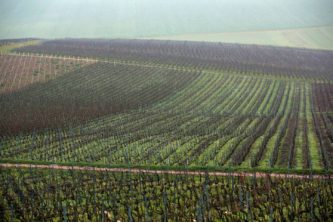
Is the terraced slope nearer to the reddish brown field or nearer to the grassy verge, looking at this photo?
the grassy verge

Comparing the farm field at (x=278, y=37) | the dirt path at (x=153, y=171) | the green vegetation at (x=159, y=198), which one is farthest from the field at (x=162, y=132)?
the farm field at (x=278, y=37)

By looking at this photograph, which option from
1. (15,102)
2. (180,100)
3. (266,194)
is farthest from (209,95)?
(266,194)

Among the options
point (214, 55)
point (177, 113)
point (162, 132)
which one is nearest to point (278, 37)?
point (214, 55)

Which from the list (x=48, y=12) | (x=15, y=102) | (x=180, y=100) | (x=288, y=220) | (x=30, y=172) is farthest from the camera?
(x=48, y=12)

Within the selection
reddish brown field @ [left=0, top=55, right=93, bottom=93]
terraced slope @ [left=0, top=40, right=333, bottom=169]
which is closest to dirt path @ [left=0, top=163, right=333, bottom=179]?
terraced slope @ [left=0, top=40, right=333, bottom=169]

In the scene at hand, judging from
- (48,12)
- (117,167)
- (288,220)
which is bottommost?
(48,12)

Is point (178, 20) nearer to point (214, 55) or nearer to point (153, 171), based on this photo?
point (214, 55)

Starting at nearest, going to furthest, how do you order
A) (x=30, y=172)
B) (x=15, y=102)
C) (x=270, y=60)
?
(x=30, y=172) → (x=15, y=102) → (x=270, y=60)

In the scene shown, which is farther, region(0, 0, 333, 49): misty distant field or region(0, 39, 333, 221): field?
region(0, 0, 333, 49): misty distant field

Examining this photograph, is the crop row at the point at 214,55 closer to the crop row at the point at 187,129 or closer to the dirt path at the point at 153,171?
the crop row at the point at 187,129

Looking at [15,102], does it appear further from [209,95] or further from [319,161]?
[319,161]
